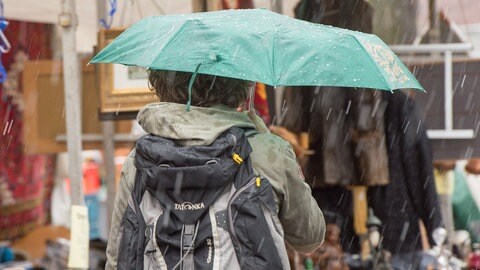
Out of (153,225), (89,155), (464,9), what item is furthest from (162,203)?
(89,155)

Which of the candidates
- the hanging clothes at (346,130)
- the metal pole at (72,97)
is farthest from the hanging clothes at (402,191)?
the metal pole at (72,97)

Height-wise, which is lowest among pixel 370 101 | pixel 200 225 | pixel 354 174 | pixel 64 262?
pixel 64 262

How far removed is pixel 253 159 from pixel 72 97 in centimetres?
192

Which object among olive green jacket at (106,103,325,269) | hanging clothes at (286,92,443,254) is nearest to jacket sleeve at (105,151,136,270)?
olive green jacket at (106,103,325,269)

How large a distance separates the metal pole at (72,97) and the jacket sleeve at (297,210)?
6.13ft

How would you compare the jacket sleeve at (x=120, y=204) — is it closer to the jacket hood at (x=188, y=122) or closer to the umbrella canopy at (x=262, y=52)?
the jacket hood at (x=188, y=122)

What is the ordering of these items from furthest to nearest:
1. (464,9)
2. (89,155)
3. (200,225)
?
1. (89,155)
2. (464,9)
3. (200,225)

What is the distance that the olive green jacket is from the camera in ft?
9.61

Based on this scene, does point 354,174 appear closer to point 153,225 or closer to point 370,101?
point 370,101

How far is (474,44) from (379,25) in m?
0.64

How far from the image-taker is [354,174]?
557 cm

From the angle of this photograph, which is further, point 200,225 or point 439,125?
point 439,125

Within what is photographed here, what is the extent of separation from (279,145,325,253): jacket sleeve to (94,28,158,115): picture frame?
2.37 meters

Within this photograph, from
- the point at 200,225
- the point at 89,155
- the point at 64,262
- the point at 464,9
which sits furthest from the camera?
the point at 89,155
